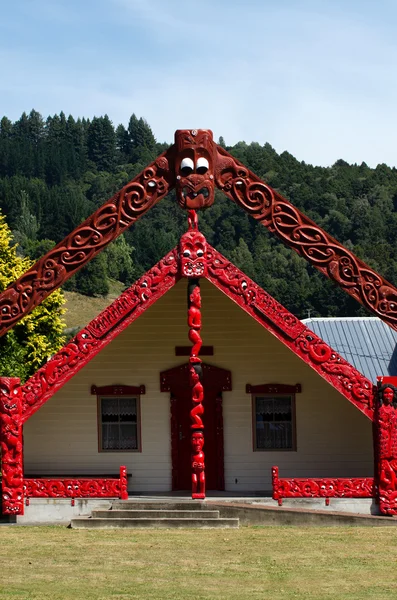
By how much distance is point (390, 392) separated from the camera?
71.7 ft

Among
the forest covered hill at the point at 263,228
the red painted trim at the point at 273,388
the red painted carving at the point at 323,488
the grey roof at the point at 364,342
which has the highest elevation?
the forest covered hill at the point at 263,228

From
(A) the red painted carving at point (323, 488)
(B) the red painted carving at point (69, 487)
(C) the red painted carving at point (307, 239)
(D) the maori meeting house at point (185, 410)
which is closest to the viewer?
(C) the red painted carving at point (307, 239)

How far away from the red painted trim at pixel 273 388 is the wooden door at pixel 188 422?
1.52 feet

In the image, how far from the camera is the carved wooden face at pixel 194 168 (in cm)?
2227

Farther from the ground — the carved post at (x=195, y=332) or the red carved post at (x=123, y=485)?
the carved post at (x=195, y=332)

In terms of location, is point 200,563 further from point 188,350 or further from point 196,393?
point 188,350

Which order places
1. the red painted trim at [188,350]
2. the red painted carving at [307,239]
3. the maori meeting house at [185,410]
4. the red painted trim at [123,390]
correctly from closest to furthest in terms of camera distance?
the red painted carving at [307,239], the maori meeting house at [185,410], the red painted trim at [188,350], the red painted trim at [123,390]

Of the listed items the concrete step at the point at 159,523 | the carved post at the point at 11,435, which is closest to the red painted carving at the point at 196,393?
the concrete step at the point at 159,523

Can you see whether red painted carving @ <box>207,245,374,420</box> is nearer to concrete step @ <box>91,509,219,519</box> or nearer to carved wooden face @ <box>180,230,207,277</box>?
carved wooden face @ <box>180,230,207,277</box>

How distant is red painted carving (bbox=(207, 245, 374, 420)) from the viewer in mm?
21984

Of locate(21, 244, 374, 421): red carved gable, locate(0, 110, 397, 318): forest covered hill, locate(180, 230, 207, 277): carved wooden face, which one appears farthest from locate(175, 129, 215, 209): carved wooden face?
locate(0, 110, 397, 318): forest covered hill

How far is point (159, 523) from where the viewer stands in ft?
71.5

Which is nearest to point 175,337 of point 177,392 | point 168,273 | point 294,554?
point 177,392

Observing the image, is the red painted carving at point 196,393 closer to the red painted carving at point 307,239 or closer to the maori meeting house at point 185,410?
the maori meeting house at point 185,410
